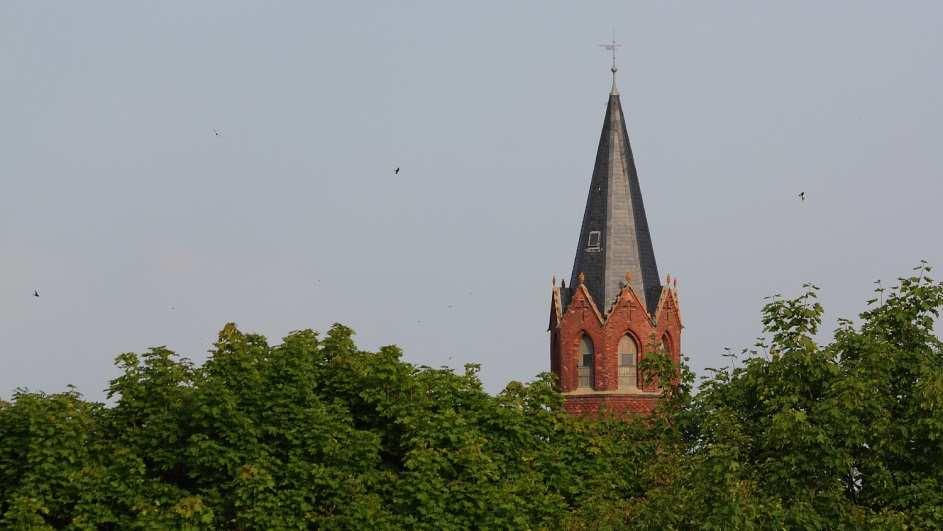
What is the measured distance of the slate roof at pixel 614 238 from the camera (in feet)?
219

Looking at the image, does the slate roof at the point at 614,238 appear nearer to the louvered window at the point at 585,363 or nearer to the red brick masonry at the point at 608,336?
the red brick masonry at the point at 608,336

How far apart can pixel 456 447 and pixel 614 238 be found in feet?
78.5

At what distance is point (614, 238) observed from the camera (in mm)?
67062

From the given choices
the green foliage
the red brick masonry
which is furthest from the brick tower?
the green foliage

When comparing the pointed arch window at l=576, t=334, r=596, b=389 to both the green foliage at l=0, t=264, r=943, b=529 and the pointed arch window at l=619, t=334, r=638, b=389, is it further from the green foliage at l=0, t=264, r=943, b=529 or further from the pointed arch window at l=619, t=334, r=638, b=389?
the green foliage at l=0, t=264, r=943, b=529

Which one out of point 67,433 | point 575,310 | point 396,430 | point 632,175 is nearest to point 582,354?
point 575,310

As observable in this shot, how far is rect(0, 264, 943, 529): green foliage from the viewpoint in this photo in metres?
38.5

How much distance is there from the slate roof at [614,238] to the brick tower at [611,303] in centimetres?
3

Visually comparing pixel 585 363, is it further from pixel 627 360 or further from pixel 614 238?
pixel 614 238

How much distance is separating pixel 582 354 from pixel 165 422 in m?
26.0

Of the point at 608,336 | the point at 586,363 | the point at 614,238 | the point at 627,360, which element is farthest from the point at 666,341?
the point at 614,238

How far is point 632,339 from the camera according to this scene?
66500 mm

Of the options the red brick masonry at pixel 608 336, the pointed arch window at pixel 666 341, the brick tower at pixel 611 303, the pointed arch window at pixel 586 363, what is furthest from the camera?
the pointed arch window at pixel 666 341

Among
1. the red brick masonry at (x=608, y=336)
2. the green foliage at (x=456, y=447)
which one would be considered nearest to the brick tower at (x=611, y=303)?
the red brick masonry at (x=608, y=336)
